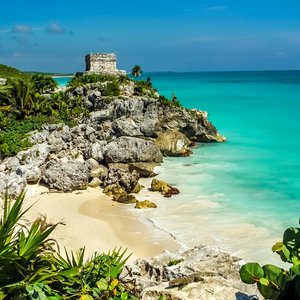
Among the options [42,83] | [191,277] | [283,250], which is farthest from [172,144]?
[283,250]

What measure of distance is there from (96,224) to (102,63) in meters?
24.8

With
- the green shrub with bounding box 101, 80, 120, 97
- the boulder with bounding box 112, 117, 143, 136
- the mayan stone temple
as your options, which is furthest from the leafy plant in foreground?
the mayan stone temple

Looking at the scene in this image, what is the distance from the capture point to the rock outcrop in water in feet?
54.5

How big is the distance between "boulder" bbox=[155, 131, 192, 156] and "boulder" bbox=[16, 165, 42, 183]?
Answer: 25.8ft

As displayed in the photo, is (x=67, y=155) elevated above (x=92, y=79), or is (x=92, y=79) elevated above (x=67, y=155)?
(x=92, y=79)

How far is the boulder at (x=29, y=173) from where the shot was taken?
16594mm

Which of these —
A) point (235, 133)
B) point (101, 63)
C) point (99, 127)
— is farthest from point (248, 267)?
point (101, 63)

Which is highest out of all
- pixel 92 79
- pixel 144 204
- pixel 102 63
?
pixel 102 63

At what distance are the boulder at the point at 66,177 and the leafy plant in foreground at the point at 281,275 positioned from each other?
44.3ft

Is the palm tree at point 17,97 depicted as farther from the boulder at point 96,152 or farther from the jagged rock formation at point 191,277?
the jagged rock formation at point 191,277

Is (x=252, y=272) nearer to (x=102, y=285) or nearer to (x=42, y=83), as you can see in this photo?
(x=102, y=285)

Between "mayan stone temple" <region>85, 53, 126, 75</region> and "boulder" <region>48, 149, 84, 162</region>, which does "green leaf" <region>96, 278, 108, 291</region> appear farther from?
"mayan stone temple" <region>85, 53, 126, 75</region>

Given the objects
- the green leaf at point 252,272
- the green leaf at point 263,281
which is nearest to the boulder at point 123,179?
the green leaf at point 252,272

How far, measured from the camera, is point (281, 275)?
320cm
